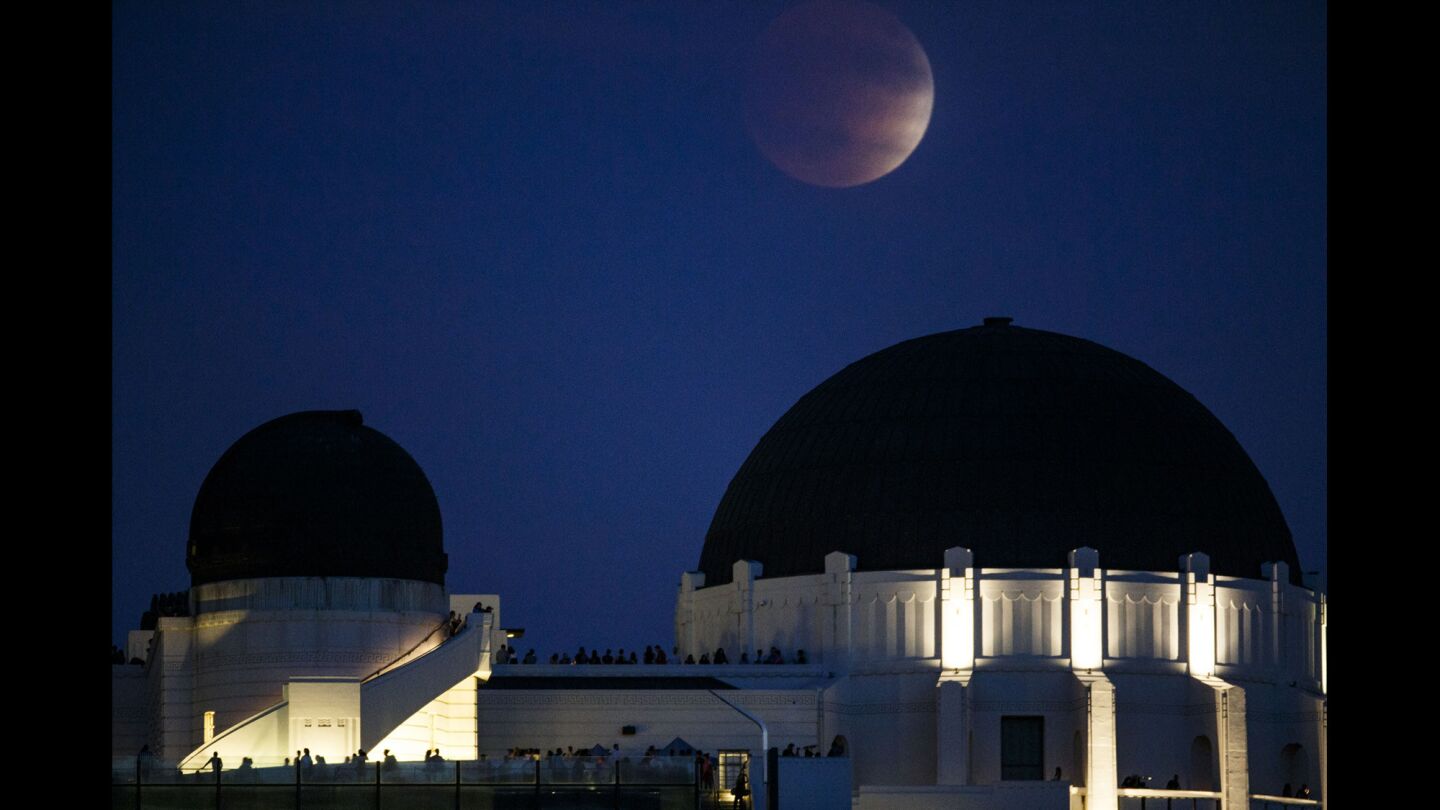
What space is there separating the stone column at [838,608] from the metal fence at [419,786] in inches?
1258

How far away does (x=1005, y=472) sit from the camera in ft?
283

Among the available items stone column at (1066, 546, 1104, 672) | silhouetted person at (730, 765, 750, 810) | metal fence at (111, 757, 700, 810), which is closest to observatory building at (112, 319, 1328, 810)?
stone column at (1066, 546, 1104, 672)

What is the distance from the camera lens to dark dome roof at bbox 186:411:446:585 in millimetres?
76250

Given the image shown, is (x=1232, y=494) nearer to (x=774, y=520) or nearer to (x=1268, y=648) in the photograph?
(x=1268, y=648)

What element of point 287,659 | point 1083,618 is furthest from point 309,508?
point 1083,618

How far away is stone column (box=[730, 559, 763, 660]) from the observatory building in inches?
4.8

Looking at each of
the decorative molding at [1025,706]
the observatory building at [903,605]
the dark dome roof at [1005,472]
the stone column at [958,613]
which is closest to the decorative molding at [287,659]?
the observatory building at [903,605]

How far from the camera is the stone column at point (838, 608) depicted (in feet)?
279

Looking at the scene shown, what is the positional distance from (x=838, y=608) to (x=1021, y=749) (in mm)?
8512

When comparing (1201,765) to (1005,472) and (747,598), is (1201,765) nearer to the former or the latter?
(1005,472)

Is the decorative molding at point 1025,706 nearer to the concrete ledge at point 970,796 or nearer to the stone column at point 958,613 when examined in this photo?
the stone column at point 958,613

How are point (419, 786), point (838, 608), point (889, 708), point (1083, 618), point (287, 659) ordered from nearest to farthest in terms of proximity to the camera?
point (419, 786) < point (287, 659) < point (1083, 618) < point (889, 708) < point (838, 608)
